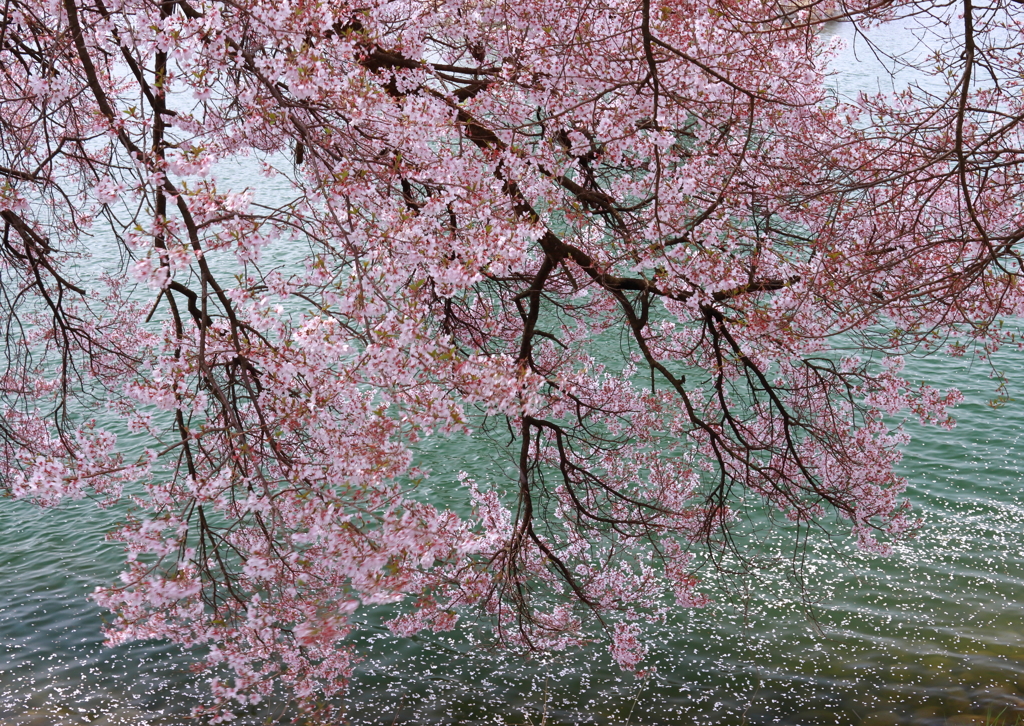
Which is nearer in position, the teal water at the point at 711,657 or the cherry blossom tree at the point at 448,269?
the cherry blossom tree at the point at 448,269

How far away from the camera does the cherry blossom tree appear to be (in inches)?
203

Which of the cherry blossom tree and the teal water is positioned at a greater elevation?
the cherry blossom tree

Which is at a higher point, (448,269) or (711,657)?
(448,269)

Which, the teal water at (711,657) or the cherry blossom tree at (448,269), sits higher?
the cherry blossom tree at (448,269)

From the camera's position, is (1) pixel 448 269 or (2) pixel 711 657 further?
(2) pixel 711 657

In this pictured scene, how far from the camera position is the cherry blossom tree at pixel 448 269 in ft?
16.9

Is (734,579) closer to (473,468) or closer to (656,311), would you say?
(473,468)

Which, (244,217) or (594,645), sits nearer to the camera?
(244,217)

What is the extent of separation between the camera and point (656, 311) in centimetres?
1892

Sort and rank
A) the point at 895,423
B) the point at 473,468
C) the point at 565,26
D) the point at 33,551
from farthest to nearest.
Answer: the point at 895,423 < the point at 473,468 < the point at 33,551 < the point at 565,26

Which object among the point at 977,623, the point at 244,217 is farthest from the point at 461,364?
the point at 977,623

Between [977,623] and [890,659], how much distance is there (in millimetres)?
1451

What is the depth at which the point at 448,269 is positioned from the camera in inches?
215

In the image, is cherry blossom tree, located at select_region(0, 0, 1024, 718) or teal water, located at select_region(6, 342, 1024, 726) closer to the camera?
cherry blossom tree, located at select_region(0, 0, 1024, 718)
